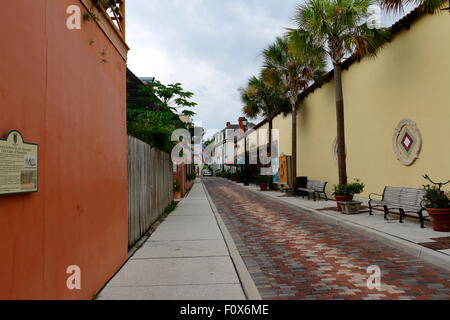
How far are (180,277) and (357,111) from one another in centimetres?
1233

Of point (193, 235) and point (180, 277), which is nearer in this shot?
point (180, 277)

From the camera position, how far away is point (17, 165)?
→ 256cm

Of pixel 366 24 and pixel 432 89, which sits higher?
pixel 366 24

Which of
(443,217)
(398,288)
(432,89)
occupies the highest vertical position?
(432,89)

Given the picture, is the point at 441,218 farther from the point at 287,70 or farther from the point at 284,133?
the point at 284,133

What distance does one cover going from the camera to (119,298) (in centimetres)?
425

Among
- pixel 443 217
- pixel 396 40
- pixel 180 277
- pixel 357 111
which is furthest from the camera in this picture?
pixel 357 111

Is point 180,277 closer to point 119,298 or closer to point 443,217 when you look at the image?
point 119,298

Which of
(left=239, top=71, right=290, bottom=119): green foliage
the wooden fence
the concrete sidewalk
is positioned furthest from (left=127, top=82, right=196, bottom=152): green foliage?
(left=239, top=71, right=290, bottom=119): green foliage

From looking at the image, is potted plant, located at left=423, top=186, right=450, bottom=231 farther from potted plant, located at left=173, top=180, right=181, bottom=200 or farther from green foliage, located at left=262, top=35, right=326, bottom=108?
potted plant, located at left=173, top=180, right=181, bottom=200

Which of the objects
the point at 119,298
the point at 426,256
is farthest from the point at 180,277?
the point at 426,256

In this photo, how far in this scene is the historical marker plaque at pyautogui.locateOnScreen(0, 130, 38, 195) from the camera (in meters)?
2.39

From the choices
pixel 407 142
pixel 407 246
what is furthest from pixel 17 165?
pixel 407 142

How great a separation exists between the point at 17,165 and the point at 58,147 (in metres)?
0.78
